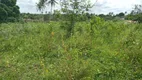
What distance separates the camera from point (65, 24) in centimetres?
921

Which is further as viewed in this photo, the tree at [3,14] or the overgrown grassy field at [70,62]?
the tree at [3,14]

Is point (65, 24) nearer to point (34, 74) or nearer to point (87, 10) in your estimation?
point (87, 10)

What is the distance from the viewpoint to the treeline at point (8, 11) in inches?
973

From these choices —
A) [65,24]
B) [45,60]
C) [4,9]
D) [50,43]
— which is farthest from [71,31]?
[4,9]

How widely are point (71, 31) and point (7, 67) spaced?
4.62 m

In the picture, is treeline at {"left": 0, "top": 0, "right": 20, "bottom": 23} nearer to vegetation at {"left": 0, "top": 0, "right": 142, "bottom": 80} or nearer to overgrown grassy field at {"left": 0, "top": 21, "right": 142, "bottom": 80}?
vegetation at {"left": 0, "top": 0, "right": 142, "bottom": 80}

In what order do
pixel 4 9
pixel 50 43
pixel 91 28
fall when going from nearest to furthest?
pixel 50 43, pixel 91 28, pixel 4 9

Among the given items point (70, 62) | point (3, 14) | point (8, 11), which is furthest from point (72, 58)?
point (8, 11)

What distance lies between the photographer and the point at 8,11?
25797mm

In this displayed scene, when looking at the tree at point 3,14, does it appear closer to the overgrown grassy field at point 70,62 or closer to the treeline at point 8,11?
the treeline at point 8,11

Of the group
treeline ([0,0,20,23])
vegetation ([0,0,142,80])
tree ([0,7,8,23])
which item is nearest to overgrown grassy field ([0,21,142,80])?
vegetation ([0,0,142,80])

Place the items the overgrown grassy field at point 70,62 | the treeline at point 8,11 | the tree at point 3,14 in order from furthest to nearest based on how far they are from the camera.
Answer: the treeline at point 8,11, the tree at point 3,14, the overgrown grassy field at point 70,62

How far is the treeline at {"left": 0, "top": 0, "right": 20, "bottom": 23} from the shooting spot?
81.0 ft

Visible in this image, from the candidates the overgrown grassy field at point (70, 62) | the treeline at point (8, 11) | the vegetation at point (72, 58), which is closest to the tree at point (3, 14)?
the treeline at point (8, 11)
